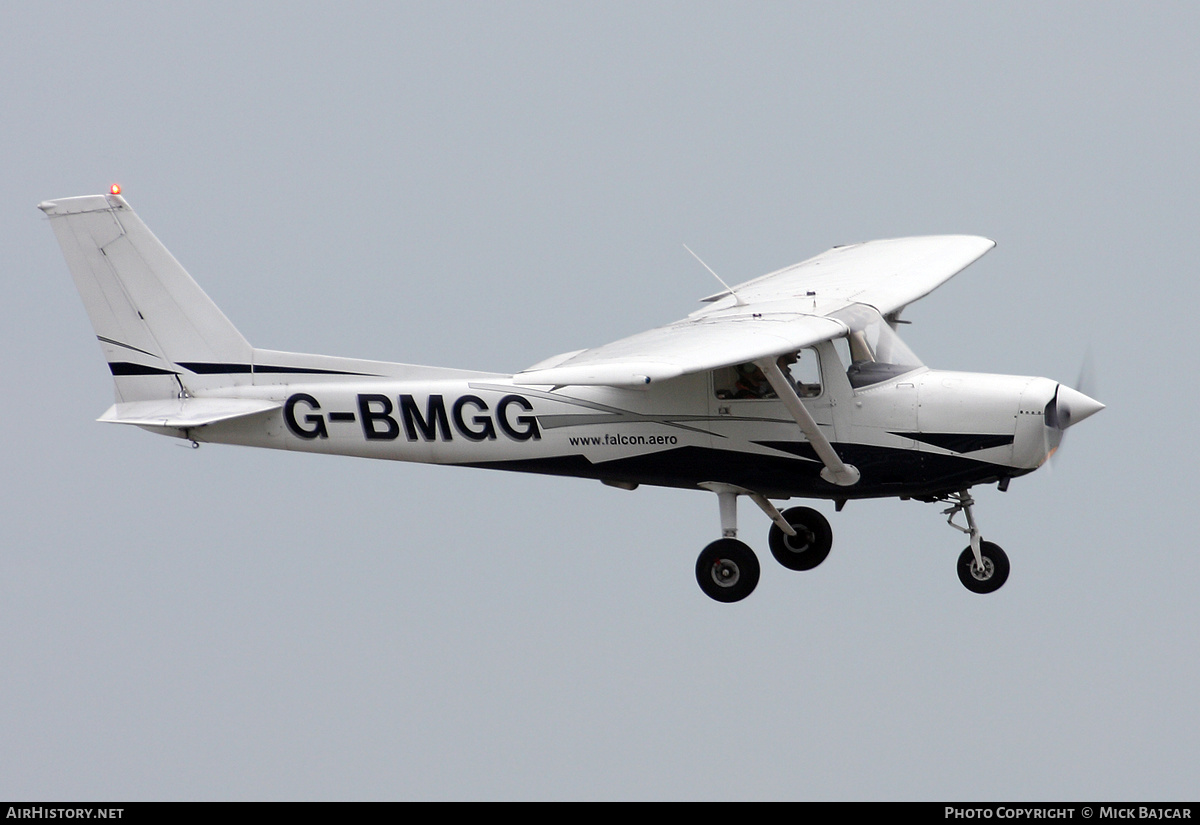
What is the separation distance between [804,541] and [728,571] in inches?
53.0

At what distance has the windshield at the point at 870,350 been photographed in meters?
16.9

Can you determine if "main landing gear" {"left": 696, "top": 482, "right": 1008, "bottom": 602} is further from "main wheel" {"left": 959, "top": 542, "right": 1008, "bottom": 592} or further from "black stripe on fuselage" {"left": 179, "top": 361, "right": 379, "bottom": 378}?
"black stripe on fuselage" {"left": 179, "top": 361, "right": 379, "bottom": 378}

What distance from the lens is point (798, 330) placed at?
16172 millimetres

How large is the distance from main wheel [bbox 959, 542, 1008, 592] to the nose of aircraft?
148cm

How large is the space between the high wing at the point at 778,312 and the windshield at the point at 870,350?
20cm

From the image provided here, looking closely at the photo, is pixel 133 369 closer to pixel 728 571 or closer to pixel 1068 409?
pixel 728 571

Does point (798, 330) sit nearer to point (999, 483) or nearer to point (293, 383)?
point (999, 483)

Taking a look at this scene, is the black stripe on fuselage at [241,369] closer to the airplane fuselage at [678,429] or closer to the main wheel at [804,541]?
the airplane fuselage at [678,429]

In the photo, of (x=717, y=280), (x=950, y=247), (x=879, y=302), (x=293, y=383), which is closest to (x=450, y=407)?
(x=293, y=383)

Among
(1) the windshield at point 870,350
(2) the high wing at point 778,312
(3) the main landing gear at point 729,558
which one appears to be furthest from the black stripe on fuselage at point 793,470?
(2) the high wing at point 778,312

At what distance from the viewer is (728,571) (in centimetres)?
1730

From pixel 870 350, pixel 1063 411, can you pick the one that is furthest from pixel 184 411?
pixel 1063 411

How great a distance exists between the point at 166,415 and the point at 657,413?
15.9 feet

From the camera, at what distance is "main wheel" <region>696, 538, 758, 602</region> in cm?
1727
